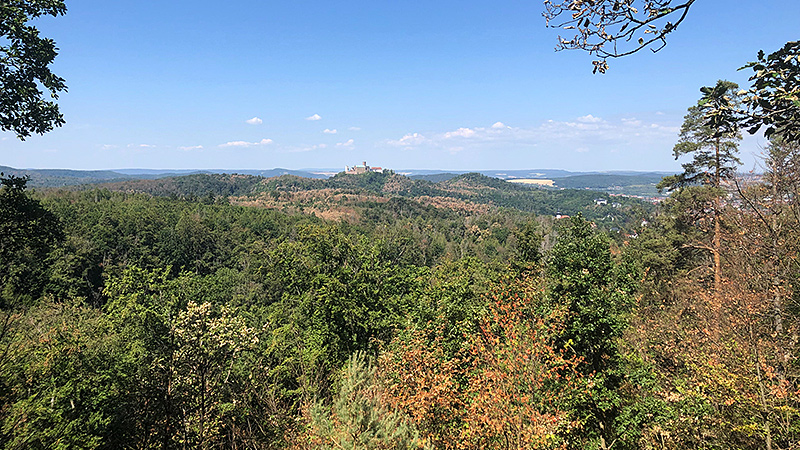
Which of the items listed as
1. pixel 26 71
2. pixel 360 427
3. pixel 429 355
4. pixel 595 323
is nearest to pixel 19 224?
pixel 26 71

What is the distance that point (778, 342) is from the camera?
33.5ft

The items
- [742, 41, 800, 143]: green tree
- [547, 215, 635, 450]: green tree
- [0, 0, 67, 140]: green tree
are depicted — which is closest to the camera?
[742, 41, 800, 143]: green tree

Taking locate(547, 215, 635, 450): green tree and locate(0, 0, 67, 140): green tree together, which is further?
locate(547, 215, 635, 450): green tree

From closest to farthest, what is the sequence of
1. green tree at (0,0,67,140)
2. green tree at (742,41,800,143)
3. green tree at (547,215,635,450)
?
green tree at (742,41,800,143)
green tree at (0,0,67,140)
green tree at (547,215,635,450)

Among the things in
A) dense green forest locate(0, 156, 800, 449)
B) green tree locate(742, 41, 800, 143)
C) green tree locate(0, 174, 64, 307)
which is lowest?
dense green forest locate(0, 156, 800, 449)

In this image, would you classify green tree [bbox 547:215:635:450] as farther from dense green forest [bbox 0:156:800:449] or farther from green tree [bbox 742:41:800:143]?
green tree [bbox 742:41:800:143]

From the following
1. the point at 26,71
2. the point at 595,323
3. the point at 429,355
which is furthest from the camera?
the point at 595,323

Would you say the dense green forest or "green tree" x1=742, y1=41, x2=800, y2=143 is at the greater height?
"green tree" x1=742, y1=41, x2=800, y2=143

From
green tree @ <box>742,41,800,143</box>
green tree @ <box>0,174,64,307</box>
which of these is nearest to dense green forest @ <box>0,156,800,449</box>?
green tree @ <box>0,174,64,307</box>

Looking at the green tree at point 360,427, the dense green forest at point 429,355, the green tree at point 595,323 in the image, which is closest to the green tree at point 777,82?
the dense green forest at point 429,355

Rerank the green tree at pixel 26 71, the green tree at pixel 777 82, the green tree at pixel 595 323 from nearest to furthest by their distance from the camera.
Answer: the green tree at pixel 777 82
the green tree at pixel 26 71
the green tree at pixel 595 323

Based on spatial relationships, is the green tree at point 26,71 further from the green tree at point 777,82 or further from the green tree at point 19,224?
the green tree at point 777,82

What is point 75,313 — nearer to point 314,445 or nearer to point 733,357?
point 314,445

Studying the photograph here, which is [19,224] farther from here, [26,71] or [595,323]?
[595,323]
